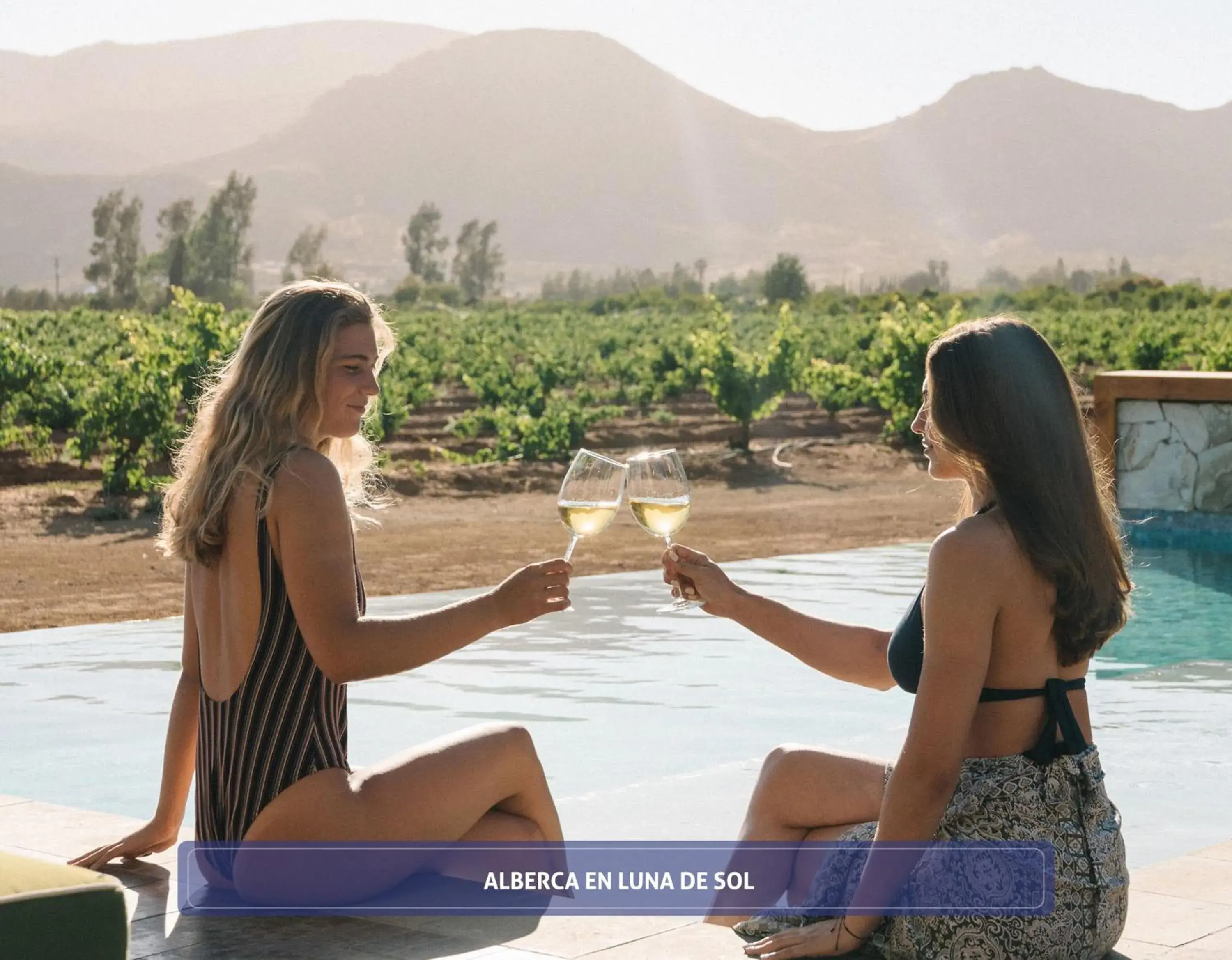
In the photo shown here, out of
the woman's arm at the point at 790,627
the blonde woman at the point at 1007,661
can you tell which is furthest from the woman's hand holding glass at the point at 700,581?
the blonde woman at the point at 1007,661

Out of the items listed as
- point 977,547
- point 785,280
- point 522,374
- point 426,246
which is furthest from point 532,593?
point 426,246

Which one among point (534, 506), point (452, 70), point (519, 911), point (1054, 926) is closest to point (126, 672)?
point (519, 911)

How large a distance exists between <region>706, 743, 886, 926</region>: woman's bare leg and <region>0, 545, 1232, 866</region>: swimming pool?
61.8 inches

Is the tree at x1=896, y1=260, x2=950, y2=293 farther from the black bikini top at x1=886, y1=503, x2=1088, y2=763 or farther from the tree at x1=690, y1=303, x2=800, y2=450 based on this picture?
the black bikini top at x1=886, y1=503, x2=1088, y2=763

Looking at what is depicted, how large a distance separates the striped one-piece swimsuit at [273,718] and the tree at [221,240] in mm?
101585

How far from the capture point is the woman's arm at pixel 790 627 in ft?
9.61

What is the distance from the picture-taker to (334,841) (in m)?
2.90

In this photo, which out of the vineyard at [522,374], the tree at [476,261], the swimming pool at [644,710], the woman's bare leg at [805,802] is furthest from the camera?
the tree at [476,261]

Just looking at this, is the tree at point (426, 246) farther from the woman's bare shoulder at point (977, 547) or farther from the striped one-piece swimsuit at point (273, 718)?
the woman's bare shoulder at point (977, 547)

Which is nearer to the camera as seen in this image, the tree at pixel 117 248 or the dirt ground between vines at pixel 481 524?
the dirt ground between vines at pixel 481 524

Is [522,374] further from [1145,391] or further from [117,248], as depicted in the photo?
[117,248]

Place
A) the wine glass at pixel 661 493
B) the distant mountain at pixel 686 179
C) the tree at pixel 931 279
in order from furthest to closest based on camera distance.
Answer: the distant mountain at pixel 686 179
the tree at pixel 931 279
the wine glass at pixel 661 493

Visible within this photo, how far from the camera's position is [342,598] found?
9.04 ft

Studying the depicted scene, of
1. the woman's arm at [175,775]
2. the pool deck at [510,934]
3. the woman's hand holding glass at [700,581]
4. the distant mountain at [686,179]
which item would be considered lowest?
the pool deck at [510,934]
